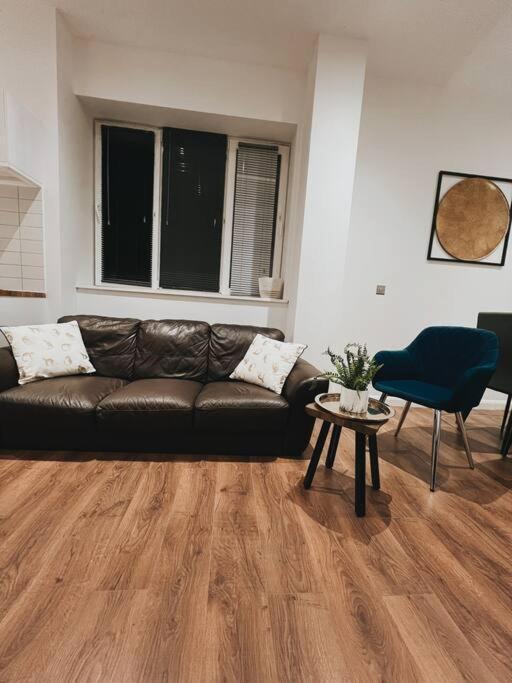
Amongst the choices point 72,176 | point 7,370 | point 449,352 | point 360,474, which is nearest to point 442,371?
point 449,352

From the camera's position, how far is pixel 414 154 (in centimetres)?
321

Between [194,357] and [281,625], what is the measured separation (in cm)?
180

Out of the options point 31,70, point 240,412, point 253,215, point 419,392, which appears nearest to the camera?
point 240,412

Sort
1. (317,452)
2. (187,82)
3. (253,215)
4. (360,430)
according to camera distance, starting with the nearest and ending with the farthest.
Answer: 1. (360,430)
2. (317,452)
3. (187,82)
4. (253,215)

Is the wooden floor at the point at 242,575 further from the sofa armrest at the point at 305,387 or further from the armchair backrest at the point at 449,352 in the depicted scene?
the armchair backrest at the point at 449,352

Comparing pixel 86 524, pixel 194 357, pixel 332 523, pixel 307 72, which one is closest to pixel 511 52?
pixel 307 72

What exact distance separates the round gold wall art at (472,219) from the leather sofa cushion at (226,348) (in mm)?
2163

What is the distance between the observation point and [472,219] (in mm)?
3320

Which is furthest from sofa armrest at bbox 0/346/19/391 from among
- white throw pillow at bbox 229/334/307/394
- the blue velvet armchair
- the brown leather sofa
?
the blue velvet armchair

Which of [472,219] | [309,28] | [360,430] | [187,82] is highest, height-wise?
[309,28]

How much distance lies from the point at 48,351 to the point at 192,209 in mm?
1894

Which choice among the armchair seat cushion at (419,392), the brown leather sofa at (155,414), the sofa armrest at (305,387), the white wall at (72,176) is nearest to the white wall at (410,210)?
the armchair seat cushion at (419,392)

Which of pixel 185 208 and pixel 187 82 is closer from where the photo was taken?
pixel 187 82

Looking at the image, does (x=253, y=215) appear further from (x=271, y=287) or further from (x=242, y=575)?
(x=242, y=575)
